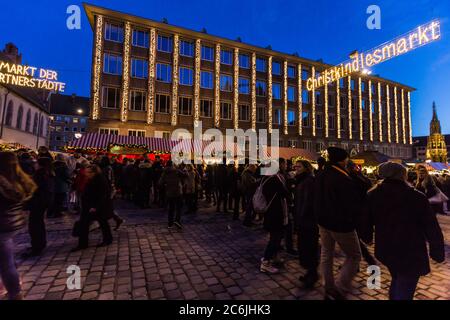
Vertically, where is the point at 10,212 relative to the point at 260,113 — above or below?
below

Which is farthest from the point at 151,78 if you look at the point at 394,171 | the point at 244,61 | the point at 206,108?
the point at 394,171

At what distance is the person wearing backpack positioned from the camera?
405 centimetres

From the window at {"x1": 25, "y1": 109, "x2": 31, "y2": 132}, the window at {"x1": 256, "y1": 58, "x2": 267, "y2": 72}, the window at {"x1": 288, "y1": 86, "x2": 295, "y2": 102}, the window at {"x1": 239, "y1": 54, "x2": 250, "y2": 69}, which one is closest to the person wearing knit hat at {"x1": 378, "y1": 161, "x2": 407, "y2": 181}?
the window at {"x1": 239, "y1": 54, "x2": 250, "y2": 69}

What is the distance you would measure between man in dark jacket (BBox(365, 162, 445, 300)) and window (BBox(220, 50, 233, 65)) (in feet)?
88.7

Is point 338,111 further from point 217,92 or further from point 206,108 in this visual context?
point 206,108

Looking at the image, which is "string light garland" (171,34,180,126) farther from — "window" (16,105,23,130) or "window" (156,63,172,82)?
"window" (16,105,23,130)

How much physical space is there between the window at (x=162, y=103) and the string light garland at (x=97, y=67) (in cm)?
523

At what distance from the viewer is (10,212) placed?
2.74m

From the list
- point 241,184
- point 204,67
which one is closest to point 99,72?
point 204,67

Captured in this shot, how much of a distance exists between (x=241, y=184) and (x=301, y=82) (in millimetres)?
26814

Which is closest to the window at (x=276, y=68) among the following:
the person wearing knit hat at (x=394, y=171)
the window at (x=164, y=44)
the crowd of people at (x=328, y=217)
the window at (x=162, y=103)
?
the window at (x=164, y=44)

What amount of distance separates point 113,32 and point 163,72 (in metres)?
5.50
